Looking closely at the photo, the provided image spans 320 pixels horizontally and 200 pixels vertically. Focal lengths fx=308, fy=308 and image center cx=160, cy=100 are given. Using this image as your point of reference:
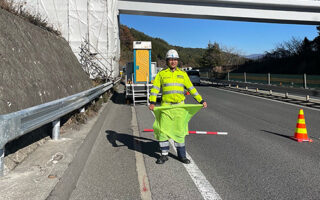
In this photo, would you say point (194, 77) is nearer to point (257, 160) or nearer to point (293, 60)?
point (293, 60)

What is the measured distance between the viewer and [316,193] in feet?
13.2

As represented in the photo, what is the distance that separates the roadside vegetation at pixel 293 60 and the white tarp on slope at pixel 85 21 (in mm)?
24341

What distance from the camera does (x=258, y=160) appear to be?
18.2ft

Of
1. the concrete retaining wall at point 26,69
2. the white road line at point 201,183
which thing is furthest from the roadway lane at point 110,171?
the concrete retaining wall at point 26,69

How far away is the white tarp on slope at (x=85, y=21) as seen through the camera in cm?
2398

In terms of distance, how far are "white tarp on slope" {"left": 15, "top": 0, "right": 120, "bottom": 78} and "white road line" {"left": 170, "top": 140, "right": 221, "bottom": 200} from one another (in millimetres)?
19494

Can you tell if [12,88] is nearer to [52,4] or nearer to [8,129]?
A: [8,129]

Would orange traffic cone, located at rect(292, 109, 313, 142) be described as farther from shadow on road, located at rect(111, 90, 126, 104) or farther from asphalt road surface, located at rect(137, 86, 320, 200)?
shadow on road, located at rect(111, 90, 126, 104)

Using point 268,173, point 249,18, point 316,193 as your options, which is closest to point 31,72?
point 268,173

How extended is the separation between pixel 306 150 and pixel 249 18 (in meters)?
25.3

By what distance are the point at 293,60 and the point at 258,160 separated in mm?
39067

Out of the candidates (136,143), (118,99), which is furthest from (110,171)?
(118,99)

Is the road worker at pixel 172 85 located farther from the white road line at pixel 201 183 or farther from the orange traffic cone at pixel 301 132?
the orange traffic cone at pixel 301 132

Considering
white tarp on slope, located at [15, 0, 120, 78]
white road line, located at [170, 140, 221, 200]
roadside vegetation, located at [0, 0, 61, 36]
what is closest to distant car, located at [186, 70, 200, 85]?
white tarp on slope, located at [15, 0, 120, 78]
